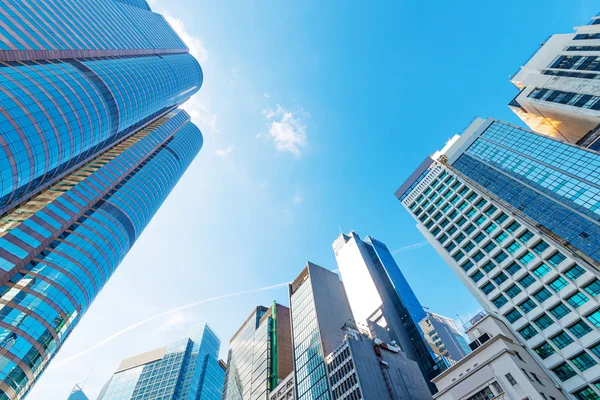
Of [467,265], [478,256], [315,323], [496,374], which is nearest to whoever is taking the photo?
[496,374]

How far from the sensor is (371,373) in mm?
63906

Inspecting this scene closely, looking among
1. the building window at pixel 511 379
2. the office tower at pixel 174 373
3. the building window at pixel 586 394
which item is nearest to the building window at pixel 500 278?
the building window at pixel 586 394

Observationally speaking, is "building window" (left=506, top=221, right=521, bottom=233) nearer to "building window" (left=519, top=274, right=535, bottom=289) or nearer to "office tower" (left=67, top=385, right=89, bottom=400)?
"building window" (left=519, top=274, right=535, bottom=289)

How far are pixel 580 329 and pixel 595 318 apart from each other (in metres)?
2.45

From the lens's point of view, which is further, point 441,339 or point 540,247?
point 441,339

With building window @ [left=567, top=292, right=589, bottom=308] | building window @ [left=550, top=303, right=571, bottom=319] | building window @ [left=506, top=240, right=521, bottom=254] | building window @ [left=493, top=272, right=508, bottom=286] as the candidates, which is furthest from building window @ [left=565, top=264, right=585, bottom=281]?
building window @ [left=493, top=272, right=508, bottom=286]

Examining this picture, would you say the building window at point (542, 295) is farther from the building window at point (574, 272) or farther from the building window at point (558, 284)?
the building window at point (574, 272)

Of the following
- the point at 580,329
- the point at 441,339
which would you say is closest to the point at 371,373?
the point at 580,329

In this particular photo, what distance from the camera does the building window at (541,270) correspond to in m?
50.8

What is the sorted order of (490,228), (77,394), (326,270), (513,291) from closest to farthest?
(513,291), (490,228), (326,270), (77,394)

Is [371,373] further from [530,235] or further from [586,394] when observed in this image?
[530,235]

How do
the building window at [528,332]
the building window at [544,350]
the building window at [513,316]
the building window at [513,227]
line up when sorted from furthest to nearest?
the building window at [513,227], the building window at [513,316], the building window at [528,332], the building window at [544,350]

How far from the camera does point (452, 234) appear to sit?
71.2 metres

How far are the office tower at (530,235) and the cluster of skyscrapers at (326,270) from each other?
0.28 meters
